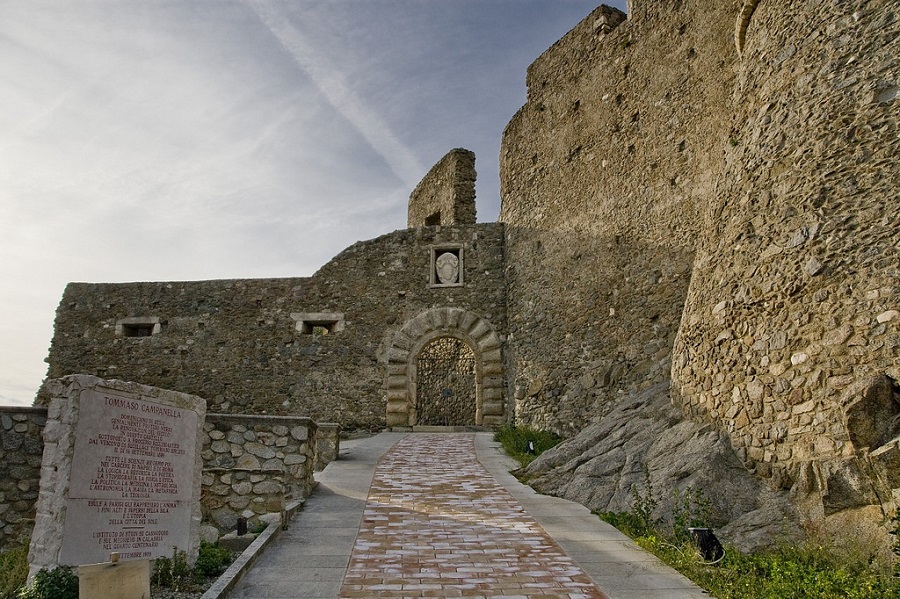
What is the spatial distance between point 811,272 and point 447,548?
12.2 ft

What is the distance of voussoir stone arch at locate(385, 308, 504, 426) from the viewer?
1442cm

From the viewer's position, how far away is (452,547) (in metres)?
5.48

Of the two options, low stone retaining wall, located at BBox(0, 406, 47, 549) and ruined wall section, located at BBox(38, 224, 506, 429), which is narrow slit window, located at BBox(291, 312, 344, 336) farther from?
low stone retaining wall, located at BBox(0, 406, 47, 549)

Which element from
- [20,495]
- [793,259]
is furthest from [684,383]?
[20,495]

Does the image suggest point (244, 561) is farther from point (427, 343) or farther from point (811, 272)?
A: point (427, 343)

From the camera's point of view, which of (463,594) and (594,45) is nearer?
(463,594)

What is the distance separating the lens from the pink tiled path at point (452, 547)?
4.53 metres

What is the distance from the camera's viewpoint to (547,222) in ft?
45.4

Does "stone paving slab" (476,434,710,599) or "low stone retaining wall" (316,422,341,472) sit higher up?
"low stone retaining wall" (316,422,341,472)

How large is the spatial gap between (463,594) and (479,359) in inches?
408

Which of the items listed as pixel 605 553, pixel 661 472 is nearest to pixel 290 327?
pixel 661 472

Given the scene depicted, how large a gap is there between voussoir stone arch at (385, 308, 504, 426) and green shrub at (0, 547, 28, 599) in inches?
361

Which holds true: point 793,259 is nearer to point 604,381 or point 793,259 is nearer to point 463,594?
point 463,594

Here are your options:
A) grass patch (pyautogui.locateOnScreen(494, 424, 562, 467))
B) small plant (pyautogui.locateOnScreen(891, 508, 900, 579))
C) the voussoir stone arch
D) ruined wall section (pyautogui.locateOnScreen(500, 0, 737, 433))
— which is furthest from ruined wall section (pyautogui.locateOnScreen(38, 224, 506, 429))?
small plant (pyautogui.locateOnScreen(891, 508, 900, 579))
